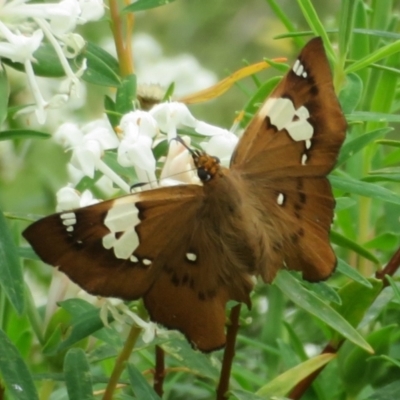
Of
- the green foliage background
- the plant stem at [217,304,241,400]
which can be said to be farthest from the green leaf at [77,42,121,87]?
the plant stem at [217,304,241,400]

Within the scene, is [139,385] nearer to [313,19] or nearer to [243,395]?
[243,395]

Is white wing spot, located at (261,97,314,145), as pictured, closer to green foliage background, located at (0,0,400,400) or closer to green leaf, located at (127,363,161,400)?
green foliage background, located at (0,0,400,400)

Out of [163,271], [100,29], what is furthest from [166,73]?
[163,271]

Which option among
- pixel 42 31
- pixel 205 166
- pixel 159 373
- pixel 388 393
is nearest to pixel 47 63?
pixel 42 31

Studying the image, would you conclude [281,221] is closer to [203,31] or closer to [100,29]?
[100,29]

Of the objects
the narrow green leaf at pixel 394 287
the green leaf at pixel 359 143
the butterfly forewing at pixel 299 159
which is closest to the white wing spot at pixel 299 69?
the butterfly forewing at pixel 299 159

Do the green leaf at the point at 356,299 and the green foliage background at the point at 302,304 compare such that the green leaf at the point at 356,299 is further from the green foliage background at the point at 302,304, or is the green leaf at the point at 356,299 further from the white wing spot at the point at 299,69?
the white wing spot at the point at 299,69
